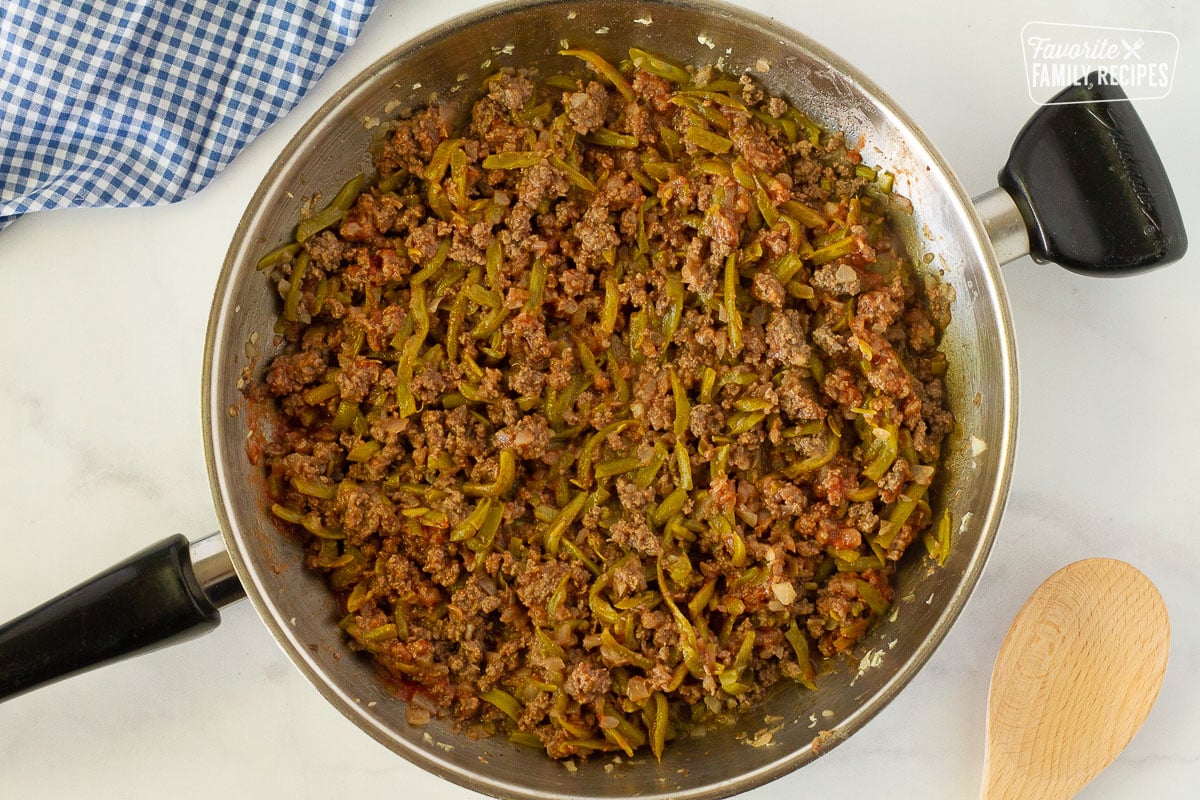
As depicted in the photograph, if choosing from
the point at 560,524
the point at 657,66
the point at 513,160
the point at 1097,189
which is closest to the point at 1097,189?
the point at 1097,189

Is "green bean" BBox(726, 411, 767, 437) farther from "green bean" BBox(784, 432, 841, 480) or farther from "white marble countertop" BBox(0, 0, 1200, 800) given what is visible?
"white marble countertop" BBox(0, 0, 1200, 800)

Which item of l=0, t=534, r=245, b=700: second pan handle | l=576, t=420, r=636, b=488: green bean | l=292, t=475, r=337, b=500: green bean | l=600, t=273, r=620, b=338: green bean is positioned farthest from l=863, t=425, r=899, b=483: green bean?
l=0, t=534, r=245, b=700: second pan handle

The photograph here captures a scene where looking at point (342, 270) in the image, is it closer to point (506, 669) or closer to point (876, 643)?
point (506, 669)

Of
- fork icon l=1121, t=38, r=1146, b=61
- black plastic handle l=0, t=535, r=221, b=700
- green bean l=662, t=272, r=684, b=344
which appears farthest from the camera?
fork icon l=1121, t=38, r=1146, b=61

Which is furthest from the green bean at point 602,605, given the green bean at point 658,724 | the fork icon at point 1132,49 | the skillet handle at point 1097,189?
the fork icon at point 1132,49

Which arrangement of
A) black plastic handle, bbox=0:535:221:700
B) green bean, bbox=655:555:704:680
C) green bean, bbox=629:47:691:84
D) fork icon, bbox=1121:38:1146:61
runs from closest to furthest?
black plastic handle, bbox=0:535:221:700
green bean, bbox=655:555:704:680
green bean, bbox=629:47:691:84
fork icon, bbox=1121:38:1146:61

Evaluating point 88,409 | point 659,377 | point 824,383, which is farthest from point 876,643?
point 88,409
